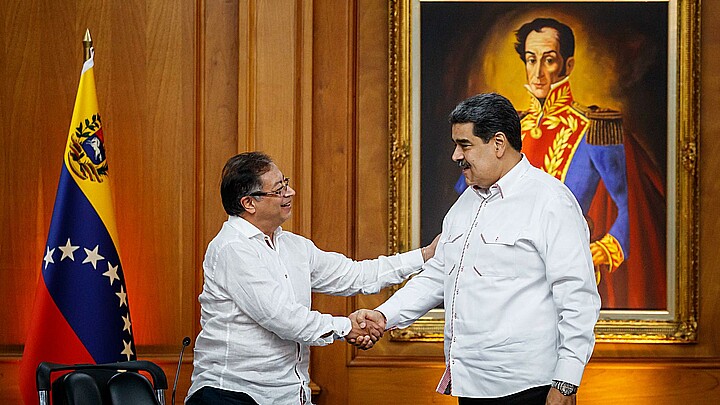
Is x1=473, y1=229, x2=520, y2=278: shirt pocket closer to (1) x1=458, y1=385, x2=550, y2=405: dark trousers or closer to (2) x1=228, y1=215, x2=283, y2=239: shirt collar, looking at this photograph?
(1) x1=458, y1=385, x2=550, y2=405: dark trousers

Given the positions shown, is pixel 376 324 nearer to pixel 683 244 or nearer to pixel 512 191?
pixel 512 191

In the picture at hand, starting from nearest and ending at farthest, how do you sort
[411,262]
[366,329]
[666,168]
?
[366,329] → [411,262] → [666,168]

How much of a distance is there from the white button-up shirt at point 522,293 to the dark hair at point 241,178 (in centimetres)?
72

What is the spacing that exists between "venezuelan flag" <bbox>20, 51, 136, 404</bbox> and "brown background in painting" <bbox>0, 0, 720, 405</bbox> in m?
0.43

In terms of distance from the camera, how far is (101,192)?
388cm

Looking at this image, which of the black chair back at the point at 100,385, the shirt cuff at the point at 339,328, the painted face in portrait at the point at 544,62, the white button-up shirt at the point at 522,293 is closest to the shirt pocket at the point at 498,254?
the white button-up shirt at the point at 522,293

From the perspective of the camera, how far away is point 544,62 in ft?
14.2

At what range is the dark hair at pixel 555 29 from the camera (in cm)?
431

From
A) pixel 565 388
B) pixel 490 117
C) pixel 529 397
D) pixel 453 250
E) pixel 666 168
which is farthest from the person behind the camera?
pixel 666 168

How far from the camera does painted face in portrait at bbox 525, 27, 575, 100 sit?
14.2 feet

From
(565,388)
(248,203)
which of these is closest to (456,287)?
(565,388)

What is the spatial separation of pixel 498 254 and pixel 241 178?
0.90m

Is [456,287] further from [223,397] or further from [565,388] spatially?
[223,397]

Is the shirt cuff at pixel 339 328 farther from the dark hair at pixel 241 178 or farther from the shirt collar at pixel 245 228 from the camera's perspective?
the dark hair at pixel 241 178
